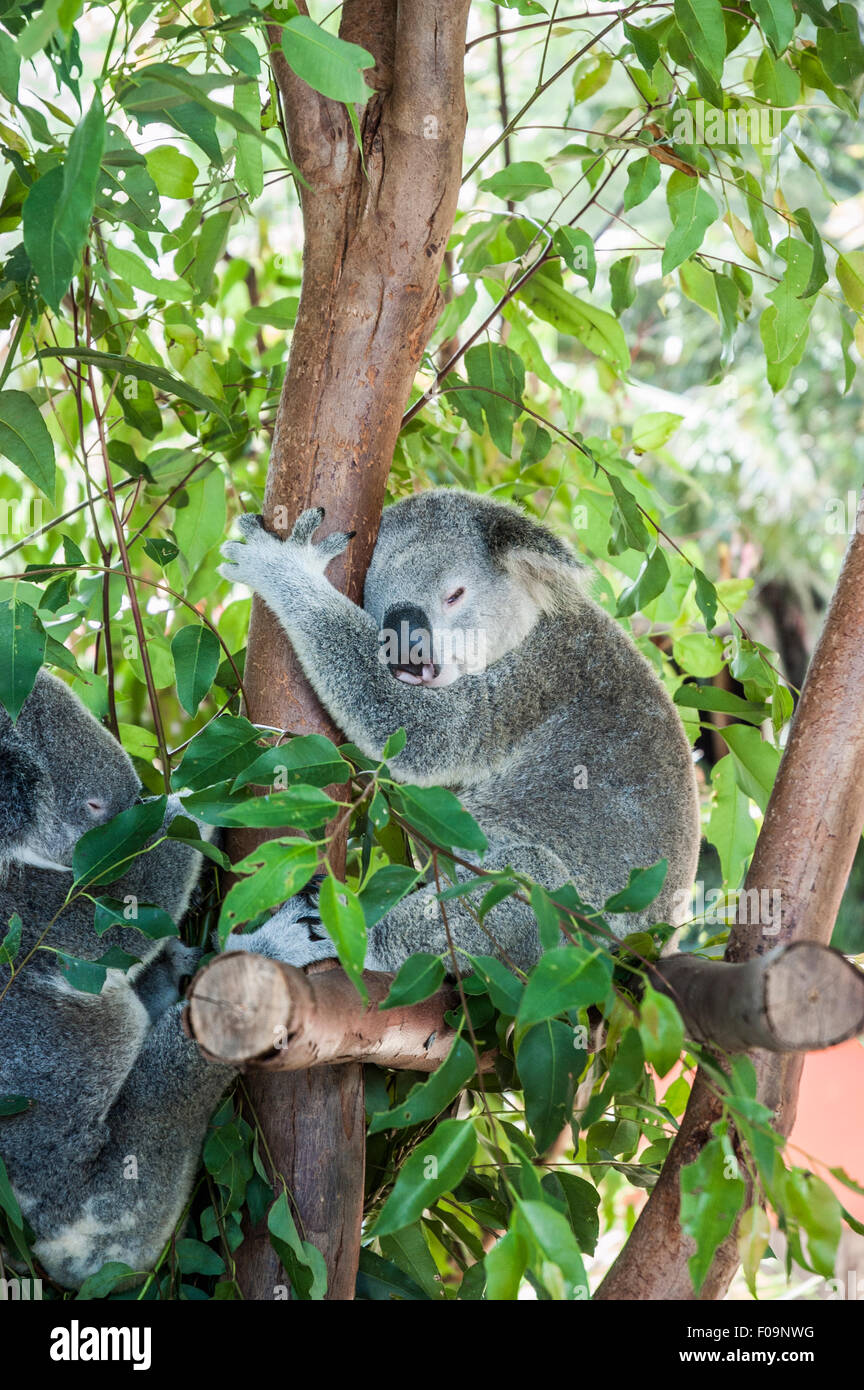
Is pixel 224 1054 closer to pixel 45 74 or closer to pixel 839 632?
pixel 839 632

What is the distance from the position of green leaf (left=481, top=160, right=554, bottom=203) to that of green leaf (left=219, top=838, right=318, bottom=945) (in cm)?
133

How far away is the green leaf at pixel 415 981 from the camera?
121 centimetres

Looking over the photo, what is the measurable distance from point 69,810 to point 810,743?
1.18 meters

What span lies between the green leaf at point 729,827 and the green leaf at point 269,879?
1308mm

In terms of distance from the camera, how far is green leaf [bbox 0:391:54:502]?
159 centimetres

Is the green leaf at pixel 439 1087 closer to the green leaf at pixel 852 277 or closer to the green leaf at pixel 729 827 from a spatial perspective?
the green leaf at pixel 729 827

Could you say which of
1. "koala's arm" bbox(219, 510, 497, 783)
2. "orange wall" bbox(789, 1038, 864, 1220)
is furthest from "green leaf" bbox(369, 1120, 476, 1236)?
"orange wall" bbox(789, 1038, 864, 1220)

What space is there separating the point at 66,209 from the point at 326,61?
15.1 inches

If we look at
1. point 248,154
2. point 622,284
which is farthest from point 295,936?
point 622,284

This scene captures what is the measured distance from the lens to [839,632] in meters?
1.83

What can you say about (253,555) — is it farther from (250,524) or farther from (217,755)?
(217,755)

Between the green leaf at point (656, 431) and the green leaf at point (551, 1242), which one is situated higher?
the green leaf at point (656, 431)

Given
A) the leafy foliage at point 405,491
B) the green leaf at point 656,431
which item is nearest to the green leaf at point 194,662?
the leafy foliage at point 405,491

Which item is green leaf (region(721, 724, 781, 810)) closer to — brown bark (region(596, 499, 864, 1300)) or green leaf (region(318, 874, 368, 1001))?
brown bark (region(596, 499, 864, 1300))
